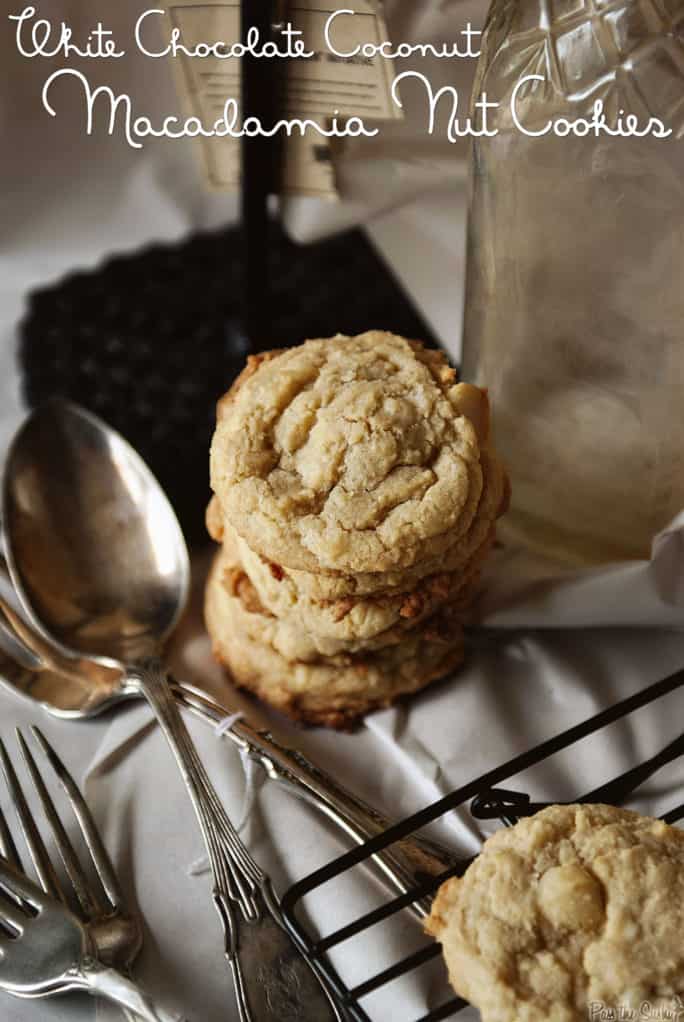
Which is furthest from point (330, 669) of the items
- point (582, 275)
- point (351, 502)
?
point (582, 275)

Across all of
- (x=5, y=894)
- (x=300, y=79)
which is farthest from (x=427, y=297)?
(x=5, y=894)

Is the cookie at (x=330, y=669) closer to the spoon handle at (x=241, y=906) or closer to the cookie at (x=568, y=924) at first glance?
the spoon handle at (x=241, y=906)

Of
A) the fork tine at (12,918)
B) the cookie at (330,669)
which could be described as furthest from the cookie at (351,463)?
the fork tine at (12,918)

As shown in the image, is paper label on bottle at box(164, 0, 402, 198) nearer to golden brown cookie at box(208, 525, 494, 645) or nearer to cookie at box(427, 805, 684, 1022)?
golden brown cookie at box(208, 525, 494, 645)

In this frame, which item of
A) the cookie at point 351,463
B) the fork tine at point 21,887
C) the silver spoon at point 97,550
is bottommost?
the fork tine at point 21,887

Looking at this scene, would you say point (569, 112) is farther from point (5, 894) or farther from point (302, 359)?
point (5, 894)

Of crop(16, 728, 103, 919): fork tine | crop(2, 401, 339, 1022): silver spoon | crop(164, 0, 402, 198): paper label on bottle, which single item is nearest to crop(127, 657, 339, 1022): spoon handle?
crop(2, 401, 339, 1022): silver spoon

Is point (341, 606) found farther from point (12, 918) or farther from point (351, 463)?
point (12, 918)
